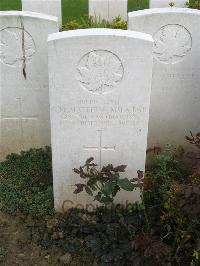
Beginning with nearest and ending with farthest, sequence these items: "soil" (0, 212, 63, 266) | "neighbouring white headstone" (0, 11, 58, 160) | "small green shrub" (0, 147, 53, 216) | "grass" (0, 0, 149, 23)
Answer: "soil" (0, 212, 63, 266)
"small green shrub" (0, 147, 53, 216)
"neighbouring white headstone" (0, 11, 58, 160)
"grass" (0, 0, 149, 23)

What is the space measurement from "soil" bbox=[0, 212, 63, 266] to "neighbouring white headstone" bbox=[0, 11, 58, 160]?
106 cm

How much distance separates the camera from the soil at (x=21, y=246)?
11.3ft

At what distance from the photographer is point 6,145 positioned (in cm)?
469

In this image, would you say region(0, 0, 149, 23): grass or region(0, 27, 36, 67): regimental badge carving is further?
region(0, 0, 149, 23): grass

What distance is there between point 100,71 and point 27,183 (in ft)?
4.97

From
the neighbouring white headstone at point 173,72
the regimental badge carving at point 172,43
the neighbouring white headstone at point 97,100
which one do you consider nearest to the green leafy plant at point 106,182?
the neighbouring white headstone at point 97,100

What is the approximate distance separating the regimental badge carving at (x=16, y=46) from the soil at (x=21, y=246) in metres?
1.53

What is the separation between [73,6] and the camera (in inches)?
378

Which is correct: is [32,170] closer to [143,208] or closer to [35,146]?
[35,146]

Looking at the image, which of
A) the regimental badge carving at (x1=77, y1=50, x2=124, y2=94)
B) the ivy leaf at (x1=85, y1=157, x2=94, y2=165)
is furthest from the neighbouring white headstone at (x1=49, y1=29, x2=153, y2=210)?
the ivy leaf at (x1=85, y1=157, x2=94, y2=165)

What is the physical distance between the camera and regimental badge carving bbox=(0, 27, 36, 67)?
13.4ft

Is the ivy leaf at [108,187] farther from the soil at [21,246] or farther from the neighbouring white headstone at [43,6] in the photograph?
the neighbouring white headstone at [43,6]

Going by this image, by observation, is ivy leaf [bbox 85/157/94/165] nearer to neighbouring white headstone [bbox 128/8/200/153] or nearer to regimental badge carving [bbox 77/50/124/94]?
regimental badge carving [bbox 77/50/124/94]

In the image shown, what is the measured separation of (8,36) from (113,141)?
1490 millimetres
